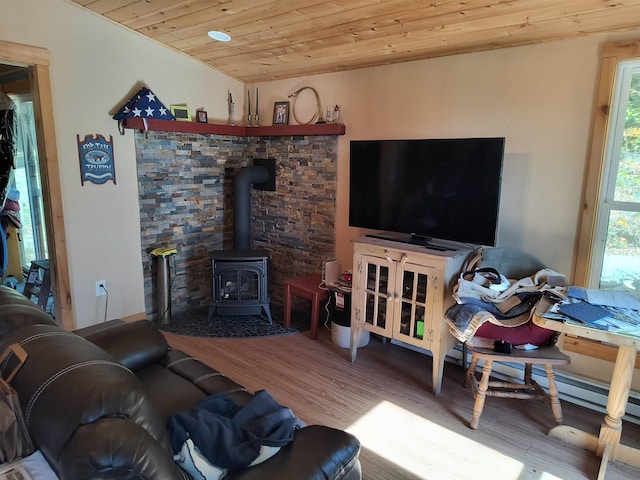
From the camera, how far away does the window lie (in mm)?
2387

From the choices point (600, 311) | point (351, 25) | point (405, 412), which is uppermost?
point (351, 25)

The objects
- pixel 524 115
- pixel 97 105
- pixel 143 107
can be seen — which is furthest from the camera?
pixel 143 107

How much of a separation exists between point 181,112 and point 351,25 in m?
1.81

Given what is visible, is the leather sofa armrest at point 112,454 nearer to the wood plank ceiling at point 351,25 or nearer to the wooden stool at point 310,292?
the wood plank ceiling at point 351,25

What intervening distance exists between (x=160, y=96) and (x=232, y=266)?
1.59 meters

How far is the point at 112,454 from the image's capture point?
881 mm

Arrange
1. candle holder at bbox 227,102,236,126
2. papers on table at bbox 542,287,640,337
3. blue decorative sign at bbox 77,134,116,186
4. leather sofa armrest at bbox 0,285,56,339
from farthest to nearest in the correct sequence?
candle holder at bbox 227,102,236,126 → blue decorative sign at bbox 77,134,116,186 → papers on table at bbox 542,287,640,337 → leather sofa armrest at bbox 0,285,56,339

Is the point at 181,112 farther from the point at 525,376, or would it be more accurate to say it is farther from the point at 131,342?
the point at 525,376

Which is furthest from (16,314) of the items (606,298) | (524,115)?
(524,115)

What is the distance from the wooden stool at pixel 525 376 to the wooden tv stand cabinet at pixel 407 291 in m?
0.30

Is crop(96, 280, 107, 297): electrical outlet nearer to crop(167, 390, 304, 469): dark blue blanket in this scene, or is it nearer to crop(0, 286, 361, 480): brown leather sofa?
crop(0, 286, 361, 480): brown leather sofa

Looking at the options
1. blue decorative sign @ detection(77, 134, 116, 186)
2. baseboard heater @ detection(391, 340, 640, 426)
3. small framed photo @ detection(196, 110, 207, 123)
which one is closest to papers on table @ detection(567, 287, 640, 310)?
→ baseboard heater @ detection(391, 340, 640, 426)

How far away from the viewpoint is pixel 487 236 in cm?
265

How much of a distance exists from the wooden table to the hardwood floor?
0.16 ft
